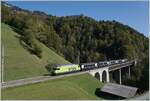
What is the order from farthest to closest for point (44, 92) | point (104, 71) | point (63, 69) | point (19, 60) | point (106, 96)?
point (104, 71) → point (19, 60) → point (63, 69) → point (106, 96) → point (44, 92)

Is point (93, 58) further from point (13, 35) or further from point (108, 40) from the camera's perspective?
point (13, 35)

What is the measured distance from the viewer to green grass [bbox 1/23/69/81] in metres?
68.1

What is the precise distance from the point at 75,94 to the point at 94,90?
12.7 meters

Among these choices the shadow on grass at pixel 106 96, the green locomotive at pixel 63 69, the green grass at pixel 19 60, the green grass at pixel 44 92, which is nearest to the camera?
the green grass at pixel 44 92

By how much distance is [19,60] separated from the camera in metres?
77.3

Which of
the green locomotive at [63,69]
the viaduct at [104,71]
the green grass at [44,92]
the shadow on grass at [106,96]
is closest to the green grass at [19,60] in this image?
the green locomotive at [63,69]

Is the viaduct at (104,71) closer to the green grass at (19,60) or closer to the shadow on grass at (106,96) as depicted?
the green grass at (19,60)

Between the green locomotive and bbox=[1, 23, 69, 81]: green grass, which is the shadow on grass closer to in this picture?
the green locomotive

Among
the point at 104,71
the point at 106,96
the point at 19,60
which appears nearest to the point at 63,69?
the point at 19,60

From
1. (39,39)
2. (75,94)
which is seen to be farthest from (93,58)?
(75,94)

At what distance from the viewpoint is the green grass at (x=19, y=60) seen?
68.1 metres

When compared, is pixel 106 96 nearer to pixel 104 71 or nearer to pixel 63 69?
pixel 63 69

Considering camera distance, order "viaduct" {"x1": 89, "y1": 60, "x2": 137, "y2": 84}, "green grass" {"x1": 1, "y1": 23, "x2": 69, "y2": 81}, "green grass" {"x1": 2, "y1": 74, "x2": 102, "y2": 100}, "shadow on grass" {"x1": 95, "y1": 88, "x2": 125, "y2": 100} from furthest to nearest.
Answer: "viaduct" {"x1": 89, "y1": 60, "x2": 137, "y2": 84}, "green grass" {"x1": 1, "y1": 23, "x2": 69, "y2": 81}, "shadow on grass" {"x1": 95, "y1": 88, "x2": 125, "y2": 100}, "green grass" {"x1": 2, "y1": 74, "x2": 102, "y2": 100}

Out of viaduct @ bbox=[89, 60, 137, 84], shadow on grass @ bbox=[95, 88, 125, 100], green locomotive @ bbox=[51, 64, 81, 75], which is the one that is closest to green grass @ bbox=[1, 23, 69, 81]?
green locomotive @ bbox=[51, 64, 81, 75]
